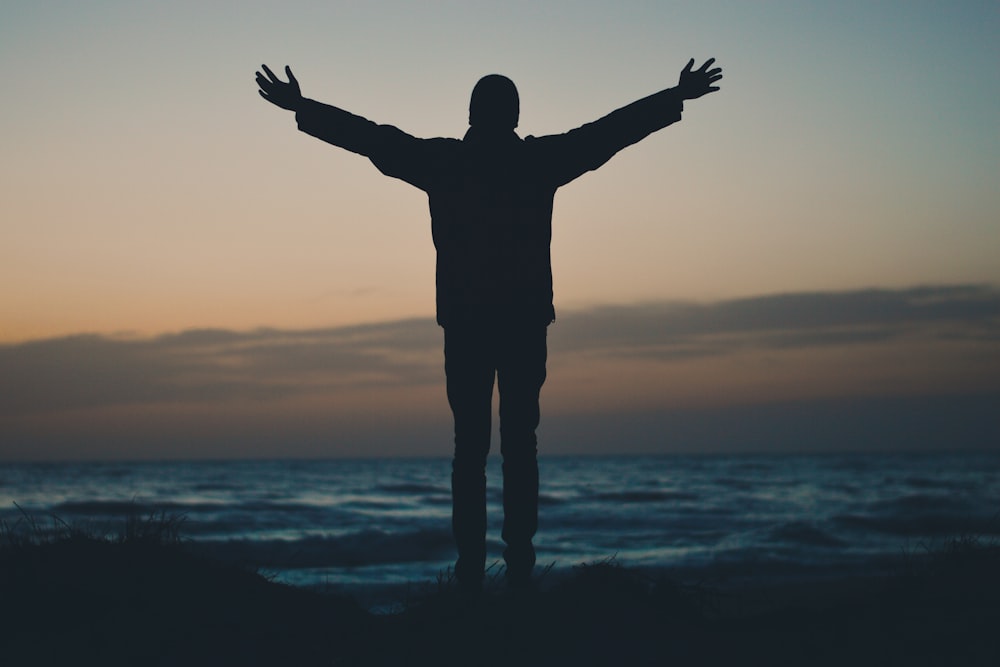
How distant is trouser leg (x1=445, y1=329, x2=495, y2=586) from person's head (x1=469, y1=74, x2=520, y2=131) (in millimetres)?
1240

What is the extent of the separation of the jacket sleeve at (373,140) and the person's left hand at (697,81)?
1.65m

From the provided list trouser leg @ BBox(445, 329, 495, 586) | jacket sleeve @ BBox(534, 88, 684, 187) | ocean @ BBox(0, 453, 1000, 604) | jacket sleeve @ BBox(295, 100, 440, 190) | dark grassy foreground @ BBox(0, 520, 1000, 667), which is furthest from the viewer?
ocean @ BBox(0, 453, 1000, 604)

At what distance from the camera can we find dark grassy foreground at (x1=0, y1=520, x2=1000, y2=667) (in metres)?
4.11

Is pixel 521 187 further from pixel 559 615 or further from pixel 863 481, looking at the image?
pixel 863 481

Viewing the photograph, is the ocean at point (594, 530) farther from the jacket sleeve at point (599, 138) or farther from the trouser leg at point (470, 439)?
the jacket sleeve at point (599, 138)

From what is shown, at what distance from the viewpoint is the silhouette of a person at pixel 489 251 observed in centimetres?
493

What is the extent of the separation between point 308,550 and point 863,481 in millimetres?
33293

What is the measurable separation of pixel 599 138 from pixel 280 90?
73.6 inches

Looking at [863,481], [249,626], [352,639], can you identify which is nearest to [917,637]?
[352,639]

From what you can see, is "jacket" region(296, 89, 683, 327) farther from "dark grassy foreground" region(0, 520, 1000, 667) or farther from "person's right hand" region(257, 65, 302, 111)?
"dark grassy foreground" region(0, 520, 1000, 667)

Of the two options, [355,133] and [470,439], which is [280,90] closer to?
[355,133]

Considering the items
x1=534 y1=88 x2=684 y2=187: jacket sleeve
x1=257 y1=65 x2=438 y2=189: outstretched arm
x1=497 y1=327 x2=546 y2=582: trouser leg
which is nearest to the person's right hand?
x1=257 y1=65 x2=438 y2=189: outstretched arm

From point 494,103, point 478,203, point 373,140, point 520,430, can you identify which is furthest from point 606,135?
point 520,430

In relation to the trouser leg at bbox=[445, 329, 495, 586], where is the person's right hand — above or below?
above
